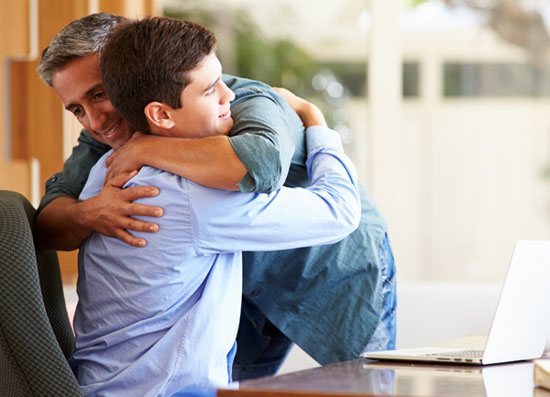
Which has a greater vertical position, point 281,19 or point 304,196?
point 281,19

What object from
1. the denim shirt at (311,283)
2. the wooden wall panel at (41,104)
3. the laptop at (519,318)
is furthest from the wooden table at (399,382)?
the wooden wall panel at (41,104)

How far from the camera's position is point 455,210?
13.8 ft

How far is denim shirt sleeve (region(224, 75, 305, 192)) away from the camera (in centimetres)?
119

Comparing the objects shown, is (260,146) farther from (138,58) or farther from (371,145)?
(371,145)

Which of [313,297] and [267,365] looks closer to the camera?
[313,297]

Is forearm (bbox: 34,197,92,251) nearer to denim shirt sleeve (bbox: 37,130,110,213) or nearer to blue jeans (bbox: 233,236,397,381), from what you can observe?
denim shirt sleeve (bbox: 37,130,110,213)

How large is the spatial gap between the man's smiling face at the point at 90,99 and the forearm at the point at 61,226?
0.49 ft

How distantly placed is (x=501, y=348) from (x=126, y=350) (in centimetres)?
60

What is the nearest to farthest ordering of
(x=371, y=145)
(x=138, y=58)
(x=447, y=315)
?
(x=138, y=58)
(x=447, y=315)
(x=371, y=145)

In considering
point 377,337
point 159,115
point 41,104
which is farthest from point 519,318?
point 41,104

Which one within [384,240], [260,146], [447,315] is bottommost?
[447,315]

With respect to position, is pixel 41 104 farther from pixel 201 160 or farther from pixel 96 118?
pixel 201 160

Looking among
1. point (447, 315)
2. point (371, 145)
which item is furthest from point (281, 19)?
point (447, 315)

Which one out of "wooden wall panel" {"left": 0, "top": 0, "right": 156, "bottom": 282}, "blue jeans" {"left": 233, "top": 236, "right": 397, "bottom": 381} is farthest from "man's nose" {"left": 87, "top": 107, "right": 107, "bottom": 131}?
"wooden wall panel" {"left": 0, "top": 0, "right": 156, "bottom": 282}
